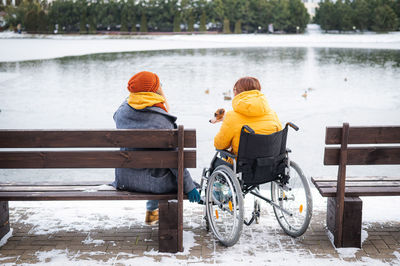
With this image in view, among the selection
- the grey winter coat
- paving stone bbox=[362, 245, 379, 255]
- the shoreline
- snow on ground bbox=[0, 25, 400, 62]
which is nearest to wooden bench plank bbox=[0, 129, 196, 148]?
the grey winter coat

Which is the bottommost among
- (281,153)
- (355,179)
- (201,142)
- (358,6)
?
(201,142)

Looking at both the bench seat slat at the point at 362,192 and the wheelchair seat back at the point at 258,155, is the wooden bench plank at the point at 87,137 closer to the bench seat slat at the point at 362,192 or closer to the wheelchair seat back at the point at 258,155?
the wheelchair seat back at the point at 258,155

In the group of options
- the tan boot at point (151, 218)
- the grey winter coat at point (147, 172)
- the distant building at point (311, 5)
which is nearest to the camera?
the grey winter coat at point (147, 172)

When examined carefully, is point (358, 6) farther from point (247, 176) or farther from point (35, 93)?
point (247, 176)

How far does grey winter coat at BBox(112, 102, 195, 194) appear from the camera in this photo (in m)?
3.88

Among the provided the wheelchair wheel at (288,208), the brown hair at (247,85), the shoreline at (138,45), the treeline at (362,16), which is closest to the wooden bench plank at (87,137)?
the brown hair at (247,85)

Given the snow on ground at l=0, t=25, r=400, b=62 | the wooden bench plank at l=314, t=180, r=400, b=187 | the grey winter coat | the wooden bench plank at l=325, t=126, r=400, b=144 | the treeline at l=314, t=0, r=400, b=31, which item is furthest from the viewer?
the treeline at l=314, t=0, r=400, b=31

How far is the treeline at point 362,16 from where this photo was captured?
7411 cm

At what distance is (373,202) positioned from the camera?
4.98 m

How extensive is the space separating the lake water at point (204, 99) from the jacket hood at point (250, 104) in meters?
3.03

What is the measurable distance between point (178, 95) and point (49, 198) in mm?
10019

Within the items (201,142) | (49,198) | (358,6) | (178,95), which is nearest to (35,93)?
(178,95)

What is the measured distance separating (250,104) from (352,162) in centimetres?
88

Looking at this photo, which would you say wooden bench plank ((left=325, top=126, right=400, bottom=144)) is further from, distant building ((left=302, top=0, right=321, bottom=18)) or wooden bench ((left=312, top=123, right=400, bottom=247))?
distant building ((left=302, top=0, right=321, bottom=18))
